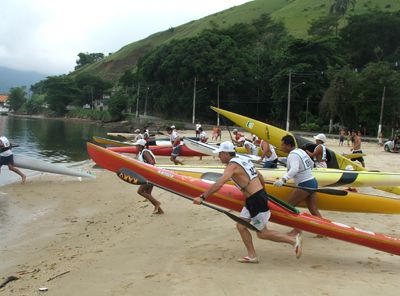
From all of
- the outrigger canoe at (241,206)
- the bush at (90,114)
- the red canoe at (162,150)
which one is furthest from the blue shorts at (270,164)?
the bush at (90,114)

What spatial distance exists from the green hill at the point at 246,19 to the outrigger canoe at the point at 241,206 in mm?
94339

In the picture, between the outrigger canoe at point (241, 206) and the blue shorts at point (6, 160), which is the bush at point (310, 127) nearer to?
the blue shorts at point (6, 160)

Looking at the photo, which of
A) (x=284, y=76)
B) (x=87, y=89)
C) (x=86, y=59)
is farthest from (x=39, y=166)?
(x=86, y=59)

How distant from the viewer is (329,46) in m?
57.2

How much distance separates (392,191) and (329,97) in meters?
37.7

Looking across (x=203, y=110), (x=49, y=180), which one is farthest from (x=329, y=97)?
(x=49, y=180)

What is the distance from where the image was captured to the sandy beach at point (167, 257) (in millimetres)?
5043

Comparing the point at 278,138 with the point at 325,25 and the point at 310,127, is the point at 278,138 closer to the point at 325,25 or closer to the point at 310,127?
the point at 310,127

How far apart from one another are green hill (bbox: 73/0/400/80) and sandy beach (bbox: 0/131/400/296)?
93.5 meters

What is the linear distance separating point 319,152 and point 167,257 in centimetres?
451

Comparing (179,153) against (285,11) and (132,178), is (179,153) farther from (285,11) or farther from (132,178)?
(285,11)

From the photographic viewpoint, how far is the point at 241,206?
23.3ft

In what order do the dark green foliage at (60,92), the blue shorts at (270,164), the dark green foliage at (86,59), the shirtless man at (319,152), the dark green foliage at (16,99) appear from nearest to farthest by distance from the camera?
the shirtless man at (319,152), the blue shorts at (270,164), the dark green foliage at (60,92), the dark green foliage at (16,99), the dark green foliage at (86,59)

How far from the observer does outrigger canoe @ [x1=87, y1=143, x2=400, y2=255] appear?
613cm
